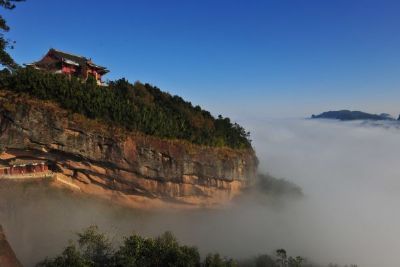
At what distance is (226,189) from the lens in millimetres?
50250

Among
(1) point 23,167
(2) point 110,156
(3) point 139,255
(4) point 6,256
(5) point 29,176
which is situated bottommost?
(3) point 139,255

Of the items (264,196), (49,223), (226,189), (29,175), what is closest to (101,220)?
(49,223)

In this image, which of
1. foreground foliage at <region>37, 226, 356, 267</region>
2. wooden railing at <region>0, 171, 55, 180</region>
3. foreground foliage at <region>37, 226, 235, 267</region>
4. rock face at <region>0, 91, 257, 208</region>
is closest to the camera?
foreground foliage at <region>37, 226, 356, 267</region>

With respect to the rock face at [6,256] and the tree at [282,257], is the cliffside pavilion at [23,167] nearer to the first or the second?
the rock face at [6,256]

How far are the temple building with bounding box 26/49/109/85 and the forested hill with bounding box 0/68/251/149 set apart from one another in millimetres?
4001

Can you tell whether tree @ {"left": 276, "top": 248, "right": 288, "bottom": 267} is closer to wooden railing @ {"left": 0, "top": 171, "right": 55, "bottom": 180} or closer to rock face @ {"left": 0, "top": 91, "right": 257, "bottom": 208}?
rock face @ {"left": 0, "top": 91, "right": 257, "bottom": 208}

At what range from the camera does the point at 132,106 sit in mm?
42656

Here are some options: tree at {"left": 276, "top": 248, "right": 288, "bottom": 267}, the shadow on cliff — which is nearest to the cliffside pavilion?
the shadow on cliff

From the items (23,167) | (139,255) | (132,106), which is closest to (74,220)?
(23,167)

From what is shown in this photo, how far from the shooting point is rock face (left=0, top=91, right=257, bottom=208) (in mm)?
36469

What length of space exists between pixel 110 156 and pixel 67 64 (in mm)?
15063

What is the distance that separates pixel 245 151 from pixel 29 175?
3048cm

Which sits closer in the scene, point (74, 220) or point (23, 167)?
point (74, 220)

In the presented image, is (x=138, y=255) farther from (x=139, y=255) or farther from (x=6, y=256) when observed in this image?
(x=6, y=256)
